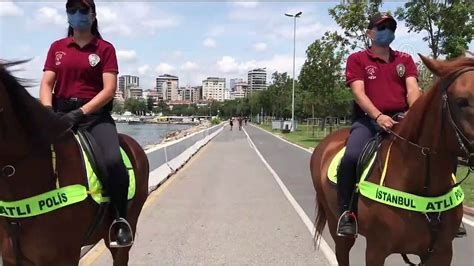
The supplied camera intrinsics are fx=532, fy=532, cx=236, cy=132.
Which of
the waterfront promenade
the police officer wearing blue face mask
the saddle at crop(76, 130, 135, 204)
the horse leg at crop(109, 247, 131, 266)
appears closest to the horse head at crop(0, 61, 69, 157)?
the saddle at crop(76, 130, 135, 204)

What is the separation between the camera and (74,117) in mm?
4293

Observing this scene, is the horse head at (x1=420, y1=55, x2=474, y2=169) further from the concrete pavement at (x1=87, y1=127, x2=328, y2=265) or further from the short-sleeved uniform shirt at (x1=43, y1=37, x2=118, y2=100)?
the concrete pavement at (x1=87, y1=127, x2=328, y2=265)

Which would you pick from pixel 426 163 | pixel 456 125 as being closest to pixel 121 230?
pixel 426 163

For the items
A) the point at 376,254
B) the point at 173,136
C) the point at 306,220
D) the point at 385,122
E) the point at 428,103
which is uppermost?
the point at 428,103

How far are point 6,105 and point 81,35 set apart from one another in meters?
1.18

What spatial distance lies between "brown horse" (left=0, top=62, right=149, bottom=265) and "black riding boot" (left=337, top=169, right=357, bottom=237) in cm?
231

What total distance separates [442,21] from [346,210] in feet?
58.5

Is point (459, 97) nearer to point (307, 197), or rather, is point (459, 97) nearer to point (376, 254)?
point (376, 254)

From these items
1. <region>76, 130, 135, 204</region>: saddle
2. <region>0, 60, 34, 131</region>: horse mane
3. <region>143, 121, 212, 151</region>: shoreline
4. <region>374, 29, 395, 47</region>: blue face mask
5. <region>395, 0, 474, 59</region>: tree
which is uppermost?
<region>395, 0, 474, 59</region>: tree

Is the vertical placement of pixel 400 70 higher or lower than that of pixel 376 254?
higher

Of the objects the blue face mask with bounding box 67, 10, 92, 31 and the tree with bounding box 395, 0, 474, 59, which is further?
the tree with bounding box 395, 0, 474, 59

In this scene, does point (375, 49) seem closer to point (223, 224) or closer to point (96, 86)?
point (96, 86)

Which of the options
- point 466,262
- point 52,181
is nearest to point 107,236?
point 52,181

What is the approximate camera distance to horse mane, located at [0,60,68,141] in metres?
3.67
